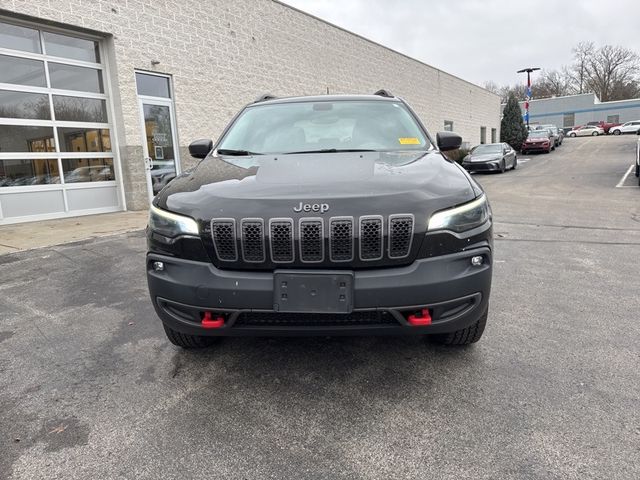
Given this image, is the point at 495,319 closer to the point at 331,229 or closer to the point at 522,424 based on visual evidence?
the point at 522,424

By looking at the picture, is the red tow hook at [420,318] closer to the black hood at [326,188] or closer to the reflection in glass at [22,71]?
the black hood at [326,188]

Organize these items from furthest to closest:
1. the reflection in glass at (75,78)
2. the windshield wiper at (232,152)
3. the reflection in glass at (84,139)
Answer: the reflection in glass at (84,139) → the reflection in glass at (75,78) → the windshield wiper at (232,152)

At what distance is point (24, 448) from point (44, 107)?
8527 mm

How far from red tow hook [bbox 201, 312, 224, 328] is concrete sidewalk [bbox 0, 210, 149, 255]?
5.18 meters

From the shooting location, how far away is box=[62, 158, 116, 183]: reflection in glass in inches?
360

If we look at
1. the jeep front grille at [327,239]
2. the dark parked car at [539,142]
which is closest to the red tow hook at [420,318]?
the jeep front grille at [327,239]

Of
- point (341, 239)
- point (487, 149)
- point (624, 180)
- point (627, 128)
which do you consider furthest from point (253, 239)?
point (627, 128)

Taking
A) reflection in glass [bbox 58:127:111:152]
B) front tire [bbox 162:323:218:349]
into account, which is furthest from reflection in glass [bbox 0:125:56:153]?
front tire [bbox 162:323:218:349]

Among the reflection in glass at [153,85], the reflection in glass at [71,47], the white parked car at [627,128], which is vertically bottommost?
the white parked car at [627,128]

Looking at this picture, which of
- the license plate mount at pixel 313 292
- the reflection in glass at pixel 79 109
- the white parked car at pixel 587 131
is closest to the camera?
the license plate mount at pixel 313 292

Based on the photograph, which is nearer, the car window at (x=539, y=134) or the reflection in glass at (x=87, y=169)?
the reflection in glass at (x=87, y=169)

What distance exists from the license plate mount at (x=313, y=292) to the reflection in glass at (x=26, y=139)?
8.36 meters

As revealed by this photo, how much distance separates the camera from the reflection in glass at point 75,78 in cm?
886

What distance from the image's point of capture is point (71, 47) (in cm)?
906
